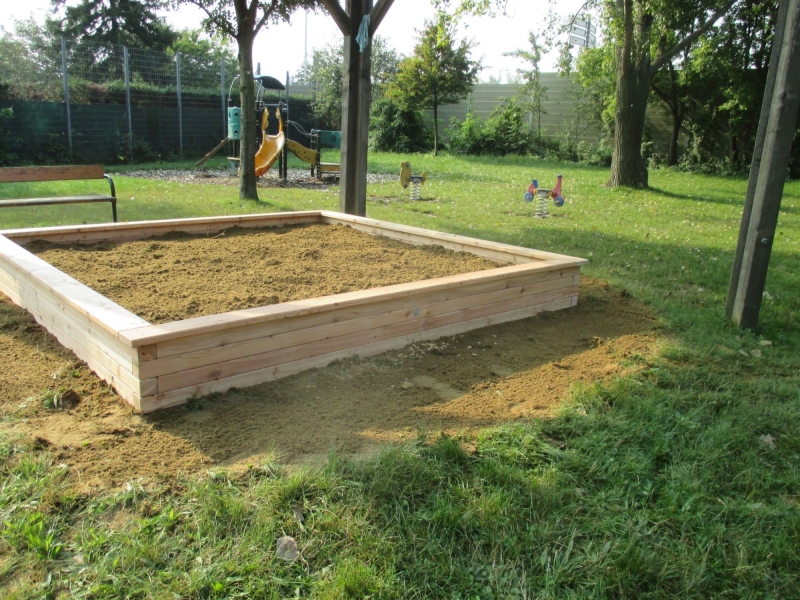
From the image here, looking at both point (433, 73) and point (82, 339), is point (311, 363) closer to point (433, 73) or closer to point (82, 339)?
point (82, 339)

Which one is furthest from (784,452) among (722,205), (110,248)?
(722,205)

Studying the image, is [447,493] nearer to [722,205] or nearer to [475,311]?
[475,311]

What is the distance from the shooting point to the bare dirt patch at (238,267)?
403cm

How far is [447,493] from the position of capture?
240 cm

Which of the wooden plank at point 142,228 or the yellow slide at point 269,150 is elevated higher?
the yellow slide at point 269,150

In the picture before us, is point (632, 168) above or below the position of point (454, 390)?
above

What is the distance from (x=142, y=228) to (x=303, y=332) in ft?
10.1

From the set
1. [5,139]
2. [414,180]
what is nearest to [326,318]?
[414,180]

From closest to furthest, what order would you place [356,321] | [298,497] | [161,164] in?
[298,497] → [356,321] → [161,164]

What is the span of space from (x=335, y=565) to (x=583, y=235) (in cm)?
655

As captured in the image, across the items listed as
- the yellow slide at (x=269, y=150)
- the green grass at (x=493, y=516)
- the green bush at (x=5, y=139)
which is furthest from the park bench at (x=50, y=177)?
the green bush at (x=5, y=139)

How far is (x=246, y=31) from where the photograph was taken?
9477 millimetres

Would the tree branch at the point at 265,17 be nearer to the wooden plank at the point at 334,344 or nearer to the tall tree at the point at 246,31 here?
the tall tree at the point at 246,31

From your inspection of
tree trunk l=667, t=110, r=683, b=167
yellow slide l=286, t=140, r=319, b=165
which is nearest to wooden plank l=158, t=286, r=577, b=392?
yellow slide l=286, t=140, r=319, b=165
